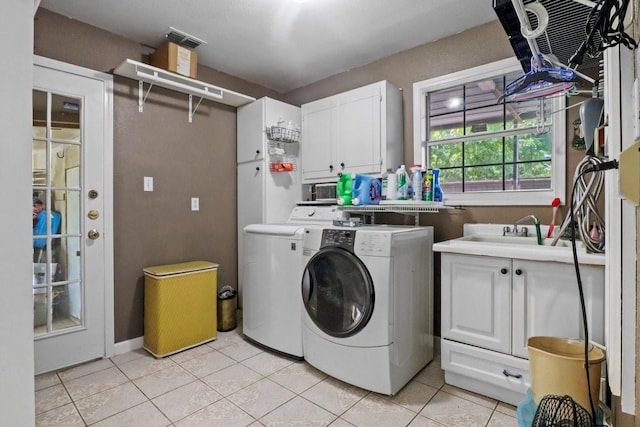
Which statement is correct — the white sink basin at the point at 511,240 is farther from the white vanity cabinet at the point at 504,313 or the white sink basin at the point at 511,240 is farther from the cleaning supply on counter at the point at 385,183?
the cleaning supply on counter at the point at 385,183

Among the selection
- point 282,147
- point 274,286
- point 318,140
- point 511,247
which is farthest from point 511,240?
point 282,147

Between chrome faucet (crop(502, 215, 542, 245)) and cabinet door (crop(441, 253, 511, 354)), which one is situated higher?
chrome faucet (crop(502, 215, 542, 245))

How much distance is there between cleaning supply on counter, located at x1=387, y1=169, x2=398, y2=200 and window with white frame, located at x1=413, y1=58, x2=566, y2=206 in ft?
1.08

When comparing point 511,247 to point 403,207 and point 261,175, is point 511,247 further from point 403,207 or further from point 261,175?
point 261,175

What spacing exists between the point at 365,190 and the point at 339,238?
2.04 feet

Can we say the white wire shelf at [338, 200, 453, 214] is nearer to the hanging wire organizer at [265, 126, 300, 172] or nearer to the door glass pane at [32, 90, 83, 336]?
the hanging wire organizer at [265, 126, 300, 172]

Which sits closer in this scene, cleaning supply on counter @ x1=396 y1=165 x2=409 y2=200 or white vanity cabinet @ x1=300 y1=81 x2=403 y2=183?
cleaning supply on counter @ x1=396 y1=165 x2=409 y2=200

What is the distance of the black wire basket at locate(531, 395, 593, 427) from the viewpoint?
1.12 metres

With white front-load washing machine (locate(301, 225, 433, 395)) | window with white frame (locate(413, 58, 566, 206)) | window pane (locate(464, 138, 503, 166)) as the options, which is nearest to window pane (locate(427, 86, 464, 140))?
window with white frame (locate(413, 58, 566, 206))

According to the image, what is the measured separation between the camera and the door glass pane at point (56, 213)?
2.18m

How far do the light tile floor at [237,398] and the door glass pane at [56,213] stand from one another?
1.45 feet

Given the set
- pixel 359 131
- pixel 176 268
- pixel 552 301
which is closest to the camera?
pixel 552 301

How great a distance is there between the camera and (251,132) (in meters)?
3.14

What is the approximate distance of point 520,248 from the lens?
170cm
